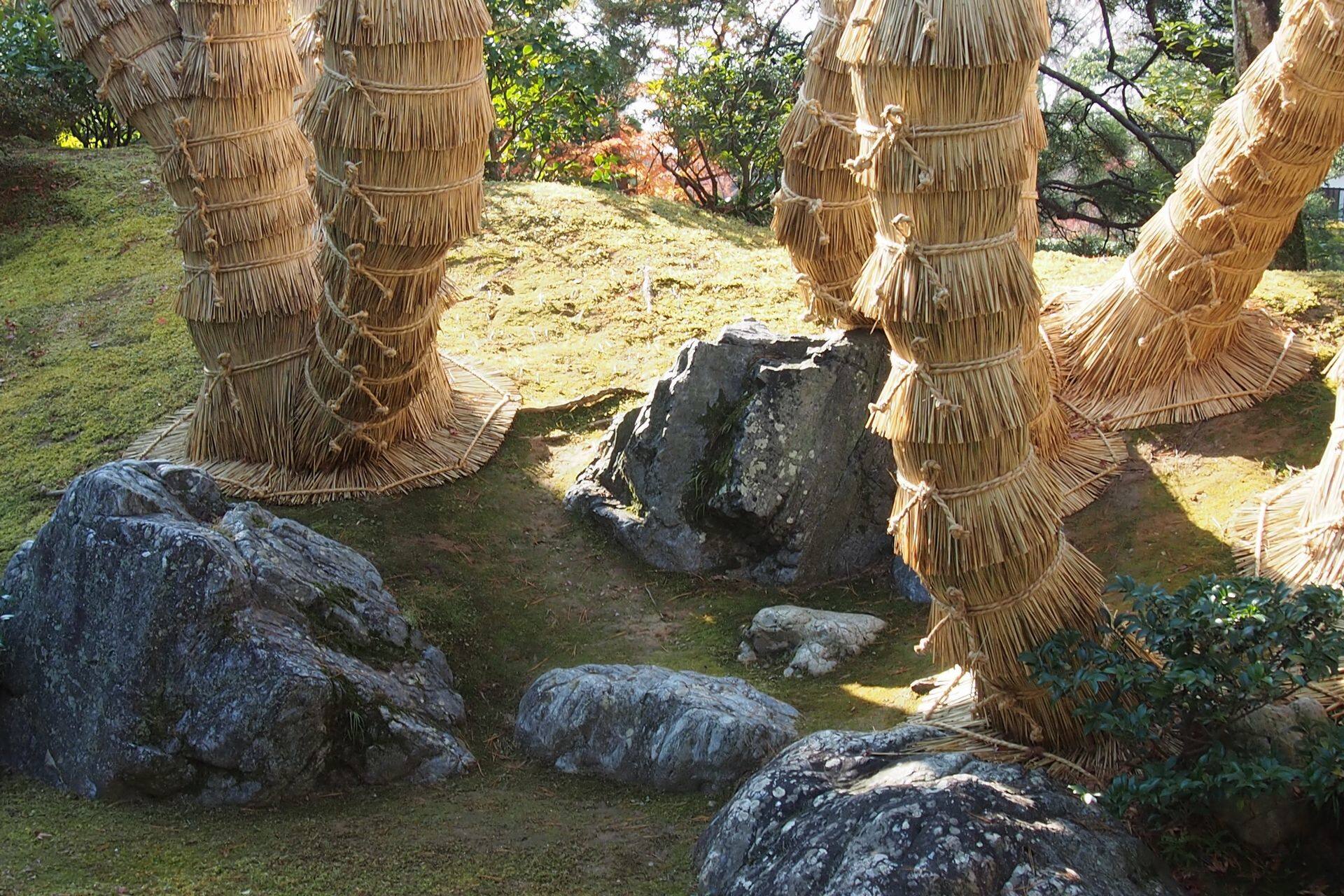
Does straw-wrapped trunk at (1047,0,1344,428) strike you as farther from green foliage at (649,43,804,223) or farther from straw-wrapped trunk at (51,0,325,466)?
green foliage at (649,43,804,223)

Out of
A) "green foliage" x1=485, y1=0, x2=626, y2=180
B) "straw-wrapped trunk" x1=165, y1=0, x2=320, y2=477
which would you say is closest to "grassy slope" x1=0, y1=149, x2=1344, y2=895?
"straw-wrapped trunk" x1=165, y1=0, x2=320, y2=477

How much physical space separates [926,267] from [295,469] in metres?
3.84

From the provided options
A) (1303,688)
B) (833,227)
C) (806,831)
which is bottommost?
(806,831)

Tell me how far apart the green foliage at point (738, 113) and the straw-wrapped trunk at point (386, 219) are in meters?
5.99

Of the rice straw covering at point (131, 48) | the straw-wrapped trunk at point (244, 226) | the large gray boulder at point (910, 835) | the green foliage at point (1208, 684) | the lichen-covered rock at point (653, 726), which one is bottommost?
the lichen-covered rock at point (653, 726)

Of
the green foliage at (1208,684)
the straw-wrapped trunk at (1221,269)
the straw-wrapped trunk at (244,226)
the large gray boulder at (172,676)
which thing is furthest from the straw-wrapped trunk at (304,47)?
the green foliage at (1208,684)

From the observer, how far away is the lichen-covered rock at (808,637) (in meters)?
4.87

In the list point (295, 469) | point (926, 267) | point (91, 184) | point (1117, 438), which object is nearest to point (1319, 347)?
point (1117, 438)

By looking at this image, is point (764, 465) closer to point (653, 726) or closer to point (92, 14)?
point (653, 726)

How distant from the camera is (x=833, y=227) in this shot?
5641mm

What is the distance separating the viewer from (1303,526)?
4.80 metres

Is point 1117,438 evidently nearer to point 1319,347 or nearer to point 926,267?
point 1319,347

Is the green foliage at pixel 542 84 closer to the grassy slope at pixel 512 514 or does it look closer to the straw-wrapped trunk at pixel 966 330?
the grassy slope at pixel 512 514

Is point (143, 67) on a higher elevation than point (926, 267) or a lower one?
higher
